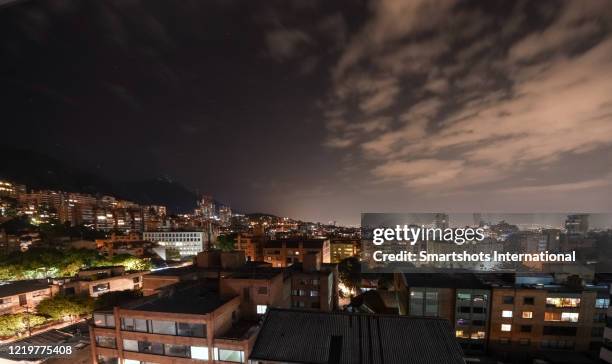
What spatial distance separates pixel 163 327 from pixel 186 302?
1.10m

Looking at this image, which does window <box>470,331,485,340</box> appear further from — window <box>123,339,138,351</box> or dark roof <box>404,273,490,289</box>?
window <box>123,339,138,351</box>

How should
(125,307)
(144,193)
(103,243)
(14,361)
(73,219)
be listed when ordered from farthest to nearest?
(144,193)
(73,219)
(103,243)
(14,361)
(125,307)

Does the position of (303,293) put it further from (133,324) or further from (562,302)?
(562,302)

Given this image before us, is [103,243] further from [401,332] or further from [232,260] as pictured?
[401,332]

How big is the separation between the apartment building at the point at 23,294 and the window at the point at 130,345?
1063 cm

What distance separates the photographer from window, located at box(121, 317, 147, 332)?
31.0 feet

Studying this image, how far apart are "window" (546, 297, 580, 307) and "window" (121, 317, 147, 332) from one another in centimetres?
1687

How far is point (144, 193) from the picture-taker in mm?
153625

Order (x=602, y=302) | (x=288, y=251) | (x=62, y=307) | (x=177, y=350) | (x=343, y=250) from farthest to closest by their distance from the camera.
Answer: (x=343, y=250) → (x=288, y=251) → (x=62, y=307) → (x=602, y=302) → (x=177, y=350)

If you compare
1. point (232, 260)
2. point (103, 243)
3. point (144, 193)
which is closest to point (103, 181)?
point (144, 193)

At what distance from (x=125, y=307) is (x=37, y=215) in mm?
48282

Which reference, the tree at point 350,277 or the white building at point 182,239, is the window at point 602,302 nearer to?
the tree at point 350,277

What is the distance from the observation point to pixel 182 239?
41281mm

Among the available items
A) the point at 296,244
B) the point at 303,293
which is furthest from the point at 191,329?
the point at 296,244
